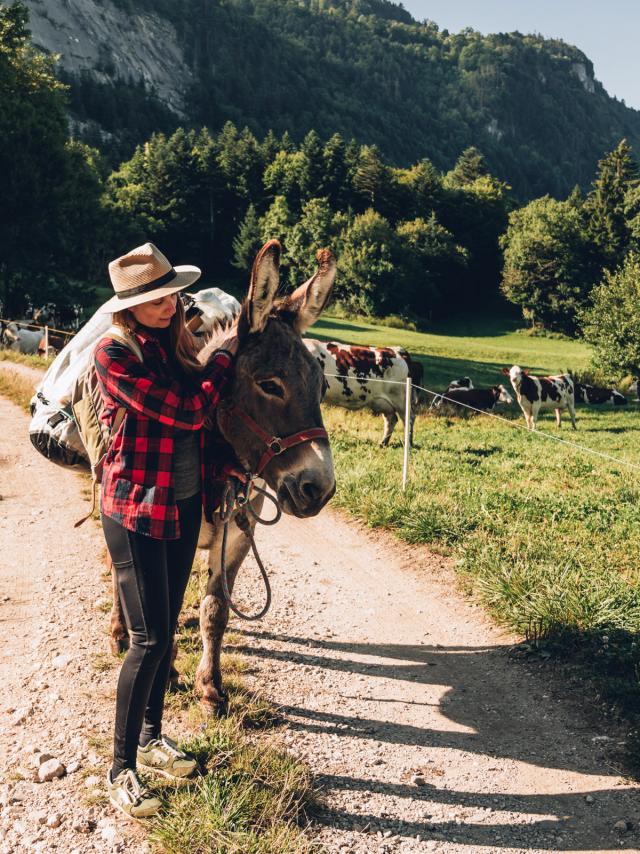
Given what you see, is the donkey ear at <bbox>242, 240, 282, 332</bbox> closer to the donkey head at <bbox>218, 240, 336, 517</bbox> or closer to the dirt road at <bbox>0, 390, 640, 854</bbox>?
the donkey head at <bbox>218, 240, 336, 517</bbox>

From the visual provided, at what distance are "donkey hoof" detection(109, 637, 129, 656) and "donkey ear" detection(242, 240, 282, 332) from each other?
2.86 meters

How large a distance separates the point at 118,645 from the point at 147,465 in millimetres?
2444

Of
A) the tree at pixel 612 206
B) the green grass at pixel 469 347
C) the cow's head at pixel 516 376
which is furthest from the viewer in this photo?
the tree at pixel 612 206

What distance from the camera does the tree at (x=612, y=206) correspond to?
62.7 meters

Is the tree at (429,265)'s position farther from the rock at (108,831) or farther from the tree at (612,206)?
the rock at (108,831)

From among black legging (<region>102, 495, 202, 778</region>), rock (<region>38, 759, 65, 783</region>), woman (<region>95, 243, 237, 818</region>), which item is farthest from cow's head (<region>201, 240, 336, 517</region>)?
rock (<region>38, 759, 65, 783</region>)

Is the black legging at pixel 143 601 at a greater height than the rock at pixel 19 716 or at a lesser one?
greater

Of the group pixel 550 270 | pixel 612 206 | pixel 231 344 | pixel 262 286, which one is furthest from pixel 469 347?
pixel 262 286

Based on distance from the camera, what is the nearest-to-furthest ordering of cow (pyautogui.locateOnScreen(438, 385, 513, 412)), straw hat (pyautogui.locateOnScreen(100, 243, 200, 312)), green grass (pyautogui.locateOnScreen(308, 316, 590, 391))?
straw hat (pyautogui.locateOnScreen(100, 243, 200, 312)) → cow (pyautogui.locateOnScreen(438, 385, 513, 412)) → green grass (pyautogui.locateOnScreen(308, 316, 590, 391))

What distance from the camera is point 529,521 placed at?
7797 millimetres

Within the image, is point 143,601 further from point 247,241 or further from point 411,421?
point 247,241

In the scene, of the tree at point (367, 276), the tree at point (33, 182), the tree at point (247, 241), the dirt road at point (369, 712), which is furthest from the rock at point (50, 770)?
the tree at point (247, 241)

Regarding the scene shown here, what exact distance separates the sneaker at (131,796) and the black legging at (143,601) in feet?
0.17

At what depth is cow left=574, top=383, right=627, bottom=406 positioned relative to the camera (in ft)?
98.0
